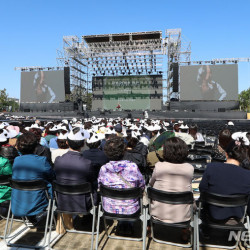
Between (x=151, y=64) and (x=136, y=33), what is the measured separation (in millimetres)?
6239

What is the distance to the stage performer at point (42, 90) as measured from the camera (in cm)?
4316

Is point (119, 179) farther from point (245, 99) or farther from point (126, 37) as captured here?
point (245, 99)

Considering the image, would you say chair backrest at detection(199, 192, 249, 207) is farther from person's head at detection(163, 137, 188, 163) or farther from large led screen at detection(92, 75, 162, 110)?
large led screen at detection(92, 75, 162, 110)

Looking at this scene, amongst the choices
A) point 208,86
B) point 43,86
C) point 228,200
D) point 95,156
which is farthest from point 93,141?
point 43,86

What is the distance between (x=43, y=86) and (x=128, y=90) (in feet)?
54.8

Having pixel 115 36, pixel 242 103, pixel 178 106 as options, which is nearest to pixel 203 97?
pixel 178 106

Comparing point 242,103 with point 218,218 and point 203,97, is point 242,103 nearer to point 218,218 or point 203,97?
point 203,97

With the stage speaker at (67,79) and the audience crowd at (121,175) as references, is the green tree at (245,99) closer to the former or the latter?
the stage speaker at (67,79)

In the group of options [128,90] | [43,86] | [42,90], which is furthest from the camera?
[128,90]

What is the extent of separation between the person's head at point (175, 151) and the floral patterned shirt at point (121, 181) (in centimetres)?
51

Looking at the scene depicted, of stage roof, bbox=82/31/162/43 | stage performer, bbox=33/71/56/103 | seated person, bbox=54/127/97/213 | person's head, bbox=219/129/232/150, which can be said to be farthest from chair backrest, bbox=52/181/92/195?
stage roof, bbox=82/31/162/43

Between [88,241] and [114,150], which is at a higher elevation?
[114,150]

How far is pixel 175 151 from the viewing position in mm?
3102

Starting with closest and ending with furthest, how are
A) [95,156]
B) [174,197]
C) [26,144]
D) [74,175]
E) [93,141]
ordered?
[174,197] → [74,175] → [26,144] → [95,156] → [93,141]
